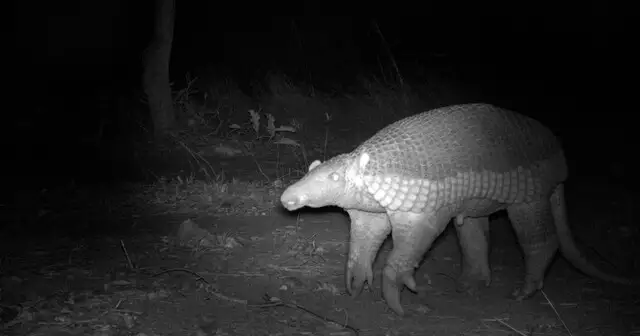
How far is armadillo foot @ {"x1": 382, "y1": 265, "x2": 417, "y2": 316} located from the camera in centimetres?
555

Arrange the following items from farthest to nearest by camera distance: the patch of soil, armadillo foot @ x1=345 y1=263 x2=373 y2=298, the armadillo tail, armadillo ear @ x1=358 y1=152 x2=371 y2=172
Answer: the armadillo tail, armadillo foot @ x1=345 y1=263 x2=373 y2=298, armadillo ear @ x1=358 y1=152 x2=371 y2=172, the patch of soil

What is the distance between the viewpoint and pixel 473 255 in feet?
20.7

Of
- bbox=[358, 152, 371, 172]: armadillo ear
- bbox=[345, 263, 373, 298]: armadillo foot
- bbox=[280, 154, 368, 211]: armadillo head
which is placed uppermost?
bbox=[358, 152, 371, 172]: armadillo ear

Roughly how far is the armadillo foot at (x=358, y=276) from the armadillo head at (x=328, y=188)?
0.62 metres

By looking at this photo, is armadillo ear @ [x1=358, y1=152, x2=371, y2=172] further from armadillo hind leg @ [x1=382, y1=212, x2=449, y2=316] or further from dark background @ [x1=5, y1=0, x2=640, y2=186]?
dark background @ [x1=5, y1=0, x2=640, y2=186]

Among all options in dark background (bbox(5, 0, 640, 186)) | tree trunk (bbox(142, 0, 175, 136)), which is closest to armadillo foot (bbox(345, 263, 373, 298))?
dark background (bbox(5, 0, 640, 186))

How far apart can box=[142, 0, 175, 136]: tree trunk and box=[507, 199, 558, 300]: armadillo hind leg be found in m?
6.90

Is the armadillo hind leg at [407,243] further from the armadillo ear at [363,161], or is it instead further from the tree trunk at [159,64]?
the tree trunk at [159,64]

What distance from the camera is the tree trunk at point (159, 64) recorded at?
1123 cm

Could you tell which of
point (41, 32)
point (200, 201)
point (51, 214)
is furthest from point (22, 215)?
point (41, 32)

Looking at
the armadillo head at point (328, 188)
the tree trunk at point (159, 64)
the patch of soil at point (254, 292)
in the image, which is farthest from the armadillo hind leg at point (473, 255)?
the tree trunk at point (159, 64)

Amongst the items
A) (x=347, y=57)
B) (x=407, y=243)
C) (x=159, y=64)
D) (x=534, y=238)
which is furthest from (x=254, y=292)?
(x=347, y=57)

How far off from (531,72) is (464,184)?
12375mm

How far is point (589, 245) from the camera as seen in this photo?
7.16 m
